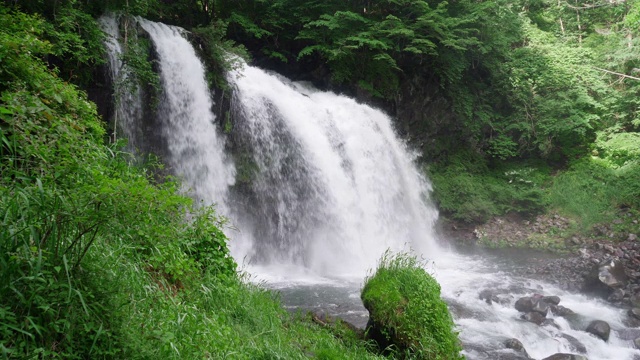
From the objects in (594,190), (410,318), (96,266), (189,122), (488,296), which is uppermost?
(594,190)

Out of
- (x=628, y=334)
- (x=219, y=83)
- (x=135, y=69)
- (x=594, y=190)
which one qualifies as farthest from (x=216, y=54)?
(x=594, y=190)

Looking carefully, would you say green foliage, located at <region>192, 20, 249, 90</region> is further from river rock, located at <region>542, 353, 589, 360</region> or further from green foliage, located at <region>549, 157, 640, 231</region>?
green foliage, located at <region>549, 157, 640, 231</region>

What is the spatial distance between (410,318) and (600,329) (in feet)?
15.4

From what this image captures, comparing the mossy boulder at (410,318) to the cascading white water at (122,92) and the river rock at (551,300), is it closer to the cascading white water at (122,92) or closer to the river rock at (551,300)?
the river rock at (551,300)

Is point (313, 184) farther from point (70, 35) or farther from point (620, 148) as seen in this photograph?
point (620, 148)

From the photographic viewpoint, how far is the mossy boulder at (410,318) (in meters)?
5.07

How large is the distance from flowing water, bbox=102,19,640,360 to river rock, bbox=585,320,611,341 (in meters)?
0.13

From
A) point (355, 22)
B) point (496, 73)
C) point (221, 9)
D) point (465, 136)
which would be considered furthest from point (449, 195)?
point (221, 9)

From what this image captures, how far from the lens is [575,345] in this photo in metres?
7.14

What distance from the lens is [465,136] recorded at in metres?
16.8

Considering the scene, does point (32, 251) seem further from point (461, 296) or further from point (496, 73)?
point (496, 73)

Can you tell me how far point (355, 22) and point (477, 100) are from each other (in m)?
5.97

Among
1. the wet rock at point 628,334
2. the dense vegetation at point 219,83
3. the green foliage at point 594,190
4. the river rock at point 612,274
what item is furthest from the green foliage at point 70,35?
the green foliage at point 594,190

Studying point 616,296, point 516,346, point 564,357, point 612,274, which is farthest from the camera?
point 612,274
